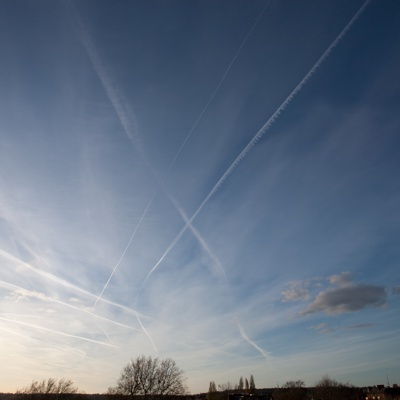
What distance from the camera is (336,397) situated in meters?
123

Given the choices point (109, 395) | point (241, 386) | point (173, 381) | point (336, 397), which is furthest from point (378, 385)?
point (109, 395)

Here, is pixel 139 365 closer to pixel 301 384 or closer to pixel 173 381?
pixel 173 381

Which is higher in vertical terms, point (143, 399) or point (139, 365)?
point (139, 365)

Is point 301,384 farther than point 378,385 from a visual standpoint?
Yes

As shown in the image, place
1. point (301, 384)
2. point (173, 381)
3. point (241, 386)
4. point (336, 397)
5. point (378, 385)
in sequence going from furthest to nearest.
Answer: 1. point (301, 384)
2. point (241, 386)
3. point (378, 385)
4. point (336, 397)
5. point (173, 381)

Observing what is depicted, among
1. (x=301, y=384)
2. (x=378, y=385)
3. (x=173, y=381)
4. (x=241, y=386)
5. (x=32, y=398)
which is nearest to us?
(x=32, y=398)

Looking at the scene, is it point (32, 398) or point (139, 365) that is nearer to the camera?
point (32, 398)

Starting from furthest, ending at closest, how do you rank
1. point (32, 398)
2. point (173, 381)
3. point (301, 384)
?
point (301, 384), point (173, 381), point (32, 398)

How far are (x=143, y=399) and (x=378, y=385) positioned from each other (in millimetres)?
130073

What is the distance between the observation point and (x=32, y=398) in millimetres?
71375

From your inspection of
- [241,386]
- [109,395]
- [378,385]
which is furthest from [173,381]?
[378,385]

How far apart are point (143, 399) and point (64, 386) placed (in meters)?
21.5

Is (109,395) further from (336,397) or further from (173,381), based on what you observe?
(336,397)

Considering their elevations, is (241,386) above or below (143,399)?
above
